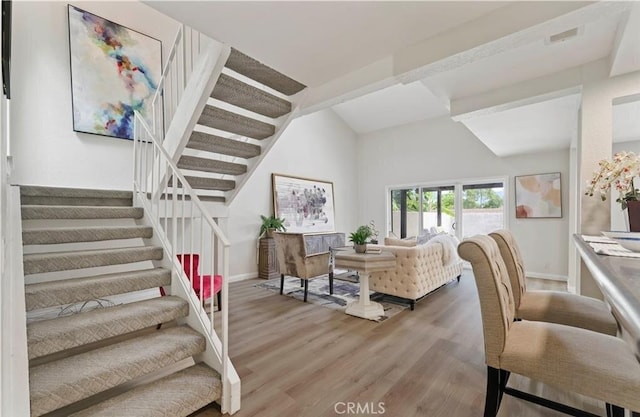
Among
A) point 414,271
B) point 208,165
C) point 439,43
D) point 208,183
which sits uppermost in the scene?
point 439,43

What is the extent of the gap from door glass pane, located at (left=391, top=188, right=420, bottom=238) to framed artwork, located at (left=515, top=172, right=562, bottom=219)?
79.3 inches

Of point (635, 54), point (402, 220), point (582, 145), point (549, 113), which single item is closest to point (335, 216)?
point (402, 220)

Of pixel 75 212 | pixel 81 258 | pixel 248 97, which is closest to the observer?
pixel 81 258

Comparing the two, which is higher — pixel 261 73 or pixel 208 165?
pixel 261 73

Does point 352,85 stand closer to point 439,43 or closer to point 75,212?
point 439,43

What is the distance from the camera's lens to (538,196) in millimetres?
5156

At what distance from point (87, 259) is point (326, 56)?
7.94ft

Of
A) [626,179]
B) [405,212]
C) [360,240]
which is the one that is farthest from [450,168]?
[626,179]

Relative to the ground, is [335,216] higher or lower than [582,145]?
lower

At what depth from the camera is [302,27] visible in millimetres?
1959

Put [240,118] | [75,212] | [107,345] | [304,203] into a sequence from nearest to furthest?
[107,345]
[75,212]
[240,118]
[304,203]

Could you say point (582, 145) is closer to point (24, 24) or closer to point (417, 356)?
point (417, 356)

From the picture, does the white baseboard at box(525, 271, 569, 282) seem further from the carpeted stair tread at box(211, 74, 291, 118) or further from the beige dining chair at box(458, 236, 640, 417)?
the carpeted stair tread at box(211, 74, 291, 118)

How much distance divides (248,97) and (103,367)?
92.6 inches
